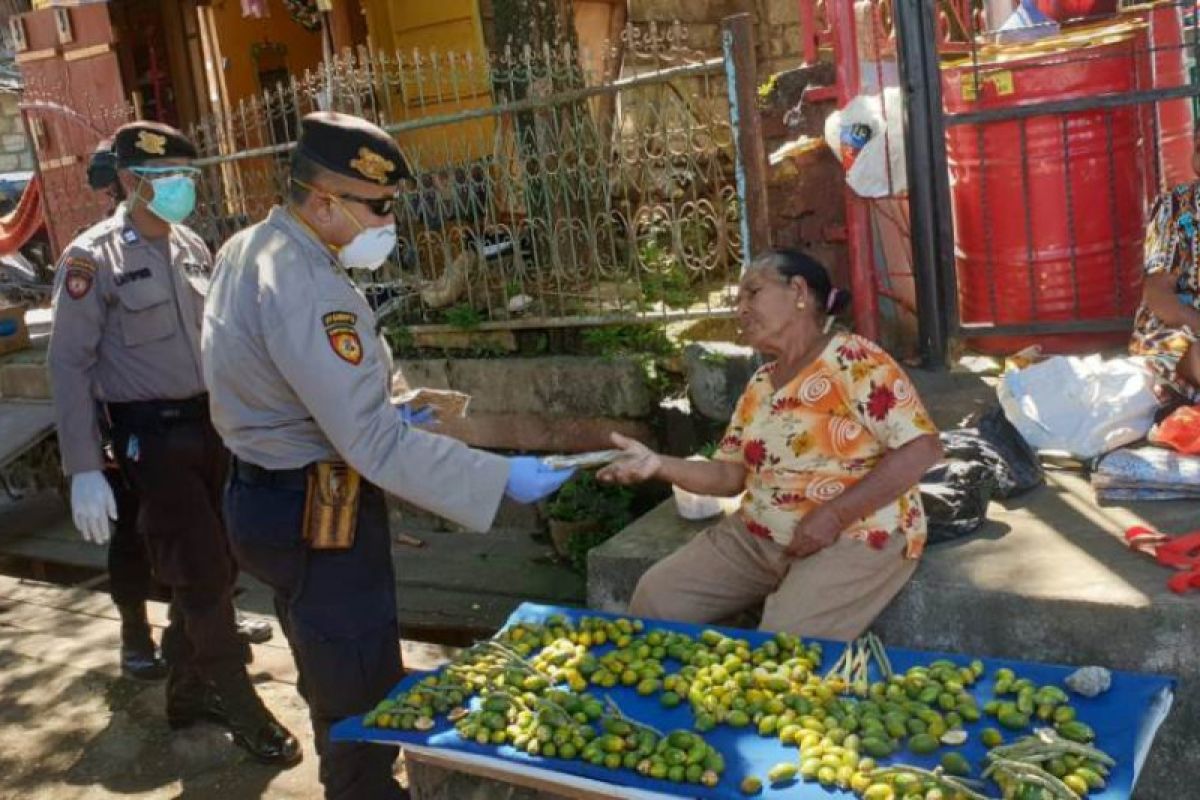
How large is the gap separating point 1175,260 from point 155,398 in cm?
351

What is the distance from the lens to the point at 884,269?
17.7ft

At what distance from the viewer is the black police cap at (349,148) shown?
108 inches

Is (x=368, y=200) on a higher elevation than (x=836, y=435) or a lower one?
higher

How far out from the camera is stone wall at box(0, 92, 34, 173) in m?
17.1

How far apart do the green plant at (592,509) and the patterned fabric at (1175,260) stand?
7.68 feet

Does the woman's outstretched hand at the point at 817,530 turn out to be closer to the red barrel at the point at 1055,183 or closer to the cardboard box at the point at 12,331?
the red barrel at the point at 1055,183

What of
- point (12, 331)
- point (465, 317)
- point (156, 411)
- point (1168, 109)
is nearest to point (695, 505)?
point (156, 411)

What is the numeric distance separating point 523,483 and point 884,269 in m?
3.04

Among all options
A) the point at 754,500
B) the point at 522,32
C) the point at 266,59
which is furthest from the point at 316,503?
the point at 266,59

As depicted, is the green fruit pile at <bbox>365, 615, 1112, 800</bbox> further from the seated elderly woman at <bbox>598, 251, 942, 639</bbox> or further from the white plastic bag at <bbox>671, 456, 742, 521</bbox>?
the white plastic bag at <bbox>671, 456, 742, 521</bbox>

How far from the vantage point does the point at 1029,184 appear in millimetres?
4996

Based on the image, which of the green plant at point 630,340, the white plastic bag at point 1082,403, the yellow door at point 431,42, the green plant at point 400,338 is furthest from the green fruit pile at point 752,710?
the yellow door at point 431,42

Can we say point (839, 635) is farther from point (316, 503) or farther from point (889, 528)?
point (316, 503)

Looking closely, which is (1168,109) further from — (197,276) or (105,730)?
(105,730)
